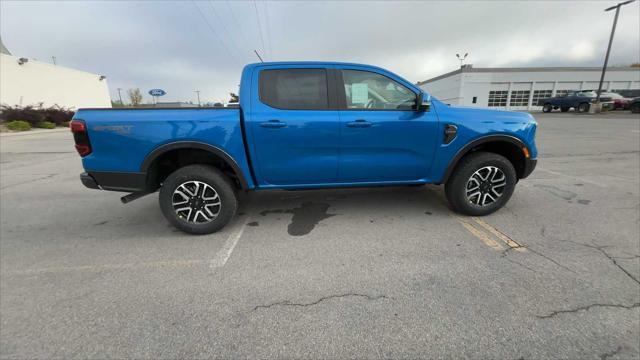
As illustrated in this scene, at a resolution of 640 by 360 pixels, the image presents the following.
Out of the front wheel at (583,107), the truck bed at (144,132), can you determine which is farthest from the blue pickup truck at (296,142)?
the front wheel at (583,107)

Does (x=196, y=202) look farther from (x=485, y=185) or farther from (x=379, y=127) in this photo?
(x=485, y=185)

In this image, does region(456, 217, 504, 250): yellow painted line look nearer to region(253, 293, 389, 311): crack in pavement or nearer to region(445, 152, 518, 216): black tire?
region(445, 152, 518, 216): black tire

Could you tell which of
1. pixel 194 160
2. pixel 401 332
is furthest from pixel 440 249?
pixel 194 160

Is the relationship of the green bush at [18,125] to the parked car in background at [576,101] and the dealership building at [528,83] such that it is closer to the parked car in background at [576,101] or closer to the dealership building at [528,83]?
the parked car in background at [576,101]

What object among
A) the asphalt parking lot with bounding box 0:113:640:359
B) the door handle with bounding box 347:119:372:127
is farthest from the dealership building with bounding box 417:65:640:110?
the door handle with bounding box 347:119:372:127

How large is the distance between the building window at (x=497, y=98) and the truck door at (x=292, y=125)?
43.3 meters

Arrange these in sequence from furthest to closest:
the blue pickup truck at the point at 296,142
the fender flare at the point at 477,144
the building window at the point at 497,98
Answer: the building window at the point at 497,98, the fender flare at the point at 477,144, the blue pickup truck at the point at 296,142

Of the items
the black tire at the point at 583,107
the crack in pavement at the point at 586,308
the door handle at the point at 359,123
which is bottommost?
the crack in pavement at the point at 586,308

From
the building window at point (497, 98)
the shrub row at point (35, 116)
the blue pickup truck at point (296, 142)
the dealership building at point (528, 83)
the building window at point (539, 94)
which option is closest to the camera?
the blue pickup truck at point (296, 142)

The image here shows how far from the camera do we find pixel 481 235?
10.6 ft

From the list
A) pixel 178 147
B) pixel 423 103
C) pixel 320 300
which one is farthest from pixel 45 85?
pixel 320 300

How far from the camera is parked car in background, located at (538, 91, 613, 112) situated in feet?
79.4

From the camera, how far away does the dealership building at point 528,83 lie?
37.4 meters

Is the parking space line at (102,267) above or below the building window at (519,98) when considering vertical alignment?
below
